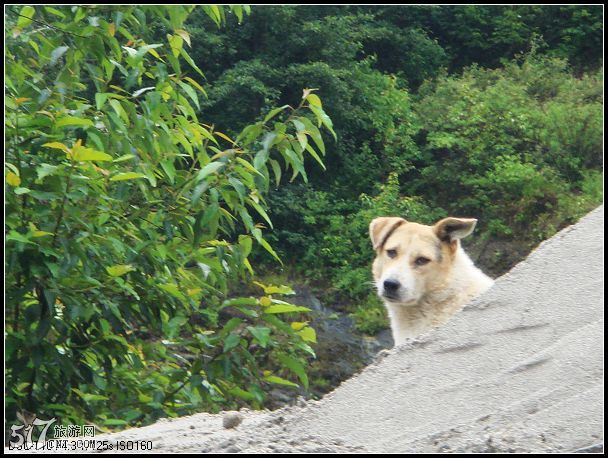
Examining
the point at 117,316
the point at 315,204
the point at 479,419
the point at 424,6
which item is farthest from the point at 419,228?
the point at 424,6

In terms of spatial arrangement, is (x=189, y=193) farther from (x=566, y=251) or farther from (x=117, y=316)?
(x=566, y=251)

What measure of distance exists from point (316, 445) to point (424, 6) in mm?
15135

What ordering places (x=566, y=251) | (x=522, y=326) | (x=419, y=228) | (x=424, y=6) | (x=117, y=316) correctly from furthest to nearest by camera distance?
(x=424, y=6) < (x=419, y=228) < (x=117, y=316) < (x=566, y=251) < (x=522, y=326)

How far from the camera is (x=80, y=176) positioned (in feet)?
15.0

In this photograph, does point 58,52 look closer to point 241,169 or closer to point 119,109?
point 119,109

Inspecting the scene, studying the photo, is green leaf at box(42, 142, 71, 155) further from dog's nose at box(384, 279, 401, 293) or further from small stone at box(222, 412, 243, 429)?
dog's nose at box(384, 279, 401, 293)

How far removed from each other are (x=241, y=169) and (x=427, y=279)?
166cm

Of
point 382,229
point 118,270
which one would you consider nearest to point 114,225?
point 118,270

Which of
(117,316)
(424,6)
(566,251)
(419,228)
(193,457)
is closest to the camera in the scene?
(193,457)

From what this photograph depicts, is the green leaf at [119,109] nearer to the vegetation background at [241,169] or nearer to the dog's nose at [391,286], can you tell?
the vegetation background at [241,169]

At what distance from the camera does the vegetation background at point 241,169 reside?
16.1ft

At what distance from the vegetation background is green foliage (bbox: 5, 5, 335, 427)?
15 millimetres

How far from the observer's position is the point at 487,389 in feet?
11.3

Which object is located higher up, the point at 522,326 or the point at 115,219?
the point at 522,326
